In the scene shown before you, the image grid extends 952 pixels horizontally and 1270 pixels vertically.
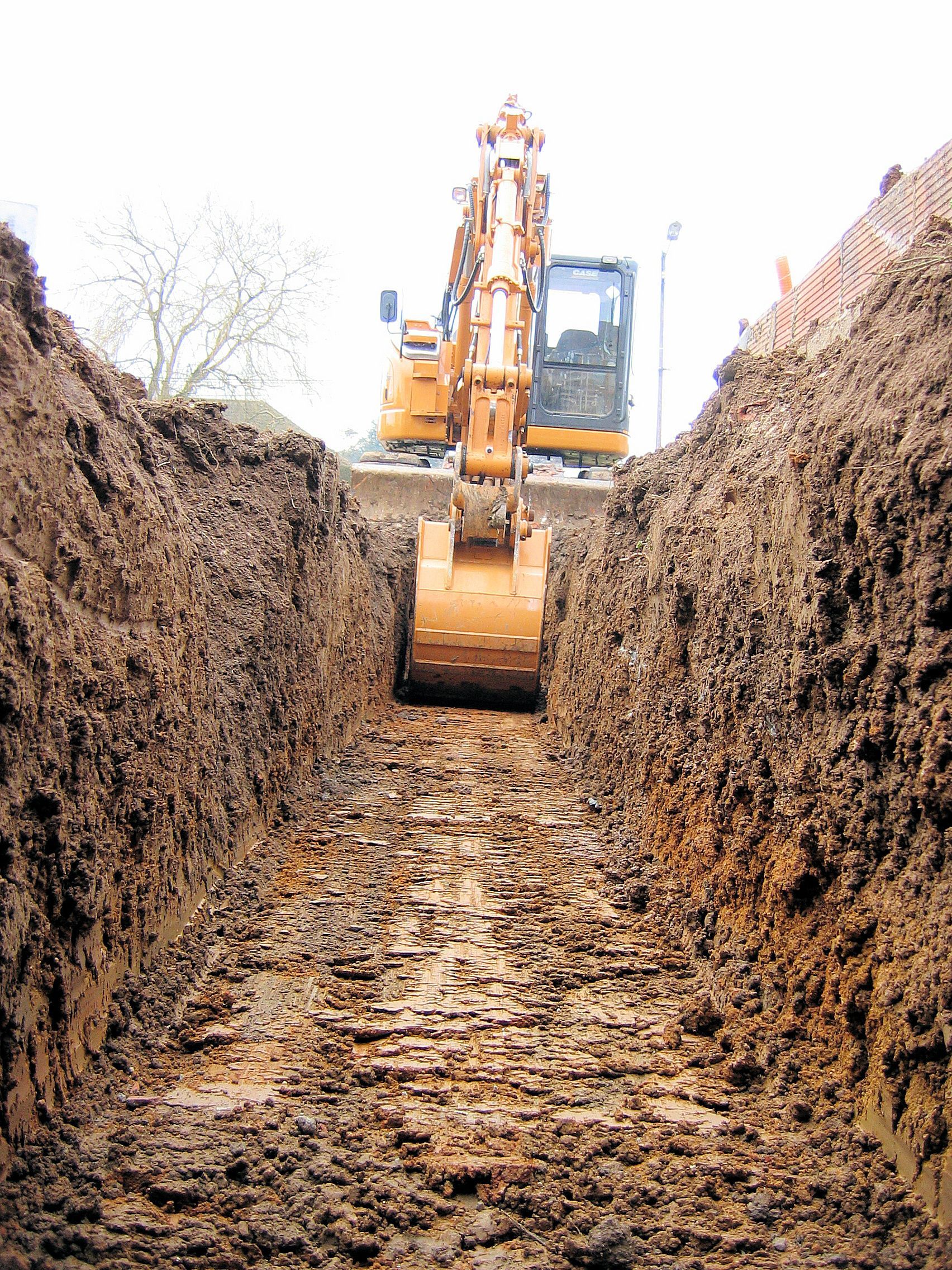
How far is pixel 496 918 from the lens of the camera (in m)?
3.81

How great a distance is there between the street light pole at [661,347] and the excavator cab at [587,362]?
577 centimetres

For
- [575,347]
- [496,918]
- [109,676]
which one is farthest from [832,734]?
[575,347]

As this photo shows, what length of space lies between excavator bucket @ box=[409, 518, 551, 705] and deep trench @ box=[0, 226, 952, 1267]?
3.65m

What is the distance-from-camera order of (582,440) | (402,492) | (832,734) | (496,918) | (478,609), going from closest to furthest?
1. (832,734)
2. (496,918)
3. (478,609)
4. (402,492)
5. (582,440)

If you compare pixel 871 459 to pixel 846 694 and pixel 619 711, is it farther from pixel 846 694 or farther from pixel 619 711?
pixel 619 711

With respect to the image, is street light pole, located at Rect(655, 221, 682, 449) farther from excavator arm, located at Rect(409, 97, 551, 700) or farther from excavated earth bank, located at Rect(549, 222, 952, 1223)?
excavated earth bank, located at Rect(549, 222, 952, 1223)

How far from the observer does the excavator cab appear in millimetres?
12258

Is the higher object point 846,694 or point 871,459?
point 871,459

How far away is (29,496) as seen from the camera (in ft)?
8.21

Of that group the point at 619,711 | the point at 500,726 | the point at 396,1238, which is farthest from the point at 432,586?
the point at 396,1238

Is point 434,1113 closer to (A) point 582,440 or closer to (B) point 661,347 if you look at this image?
(A) point 582,440

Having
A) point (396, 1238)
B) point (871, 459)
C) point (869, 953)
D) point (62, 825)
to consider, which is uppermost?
point (871, 459)

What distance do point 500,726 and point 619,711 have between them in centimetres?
266

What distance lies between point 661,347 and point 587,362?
8225 millimetres
